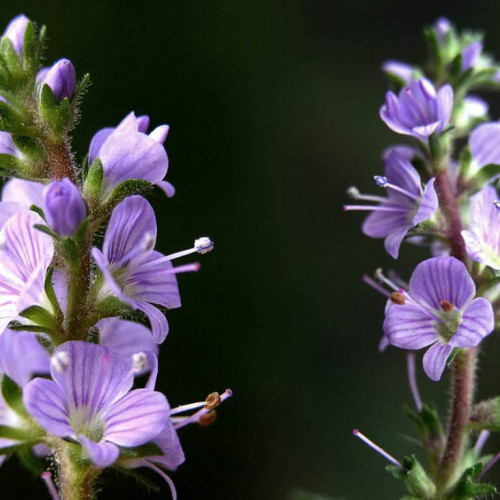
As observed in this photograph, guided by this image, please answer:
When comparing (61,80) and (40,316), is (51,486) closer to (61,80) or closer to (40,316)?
(40,316)

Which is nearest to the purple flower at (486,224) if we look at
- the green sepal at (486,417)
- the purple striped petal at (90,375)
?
the green sepal at (486,417)

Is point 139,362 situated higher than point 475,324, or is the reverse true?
point 475,324

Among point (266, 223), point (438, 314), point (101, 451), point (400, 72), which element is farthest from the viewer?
point (266, 223)

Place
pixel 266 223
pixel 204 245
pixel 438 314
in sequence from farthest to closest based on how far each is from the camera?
pixel 266 223 < pixel 438 314 < pixel 204 245

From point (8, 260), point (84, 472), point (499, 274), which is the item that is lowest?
point (84, 472)

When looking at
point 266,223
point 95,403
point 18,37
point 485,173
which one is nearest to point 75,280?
point 95,403

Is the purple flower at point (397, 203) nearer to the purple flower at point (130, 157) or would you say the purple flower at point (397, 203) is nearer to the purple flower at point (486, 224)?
the purple flower at point (486, 224)

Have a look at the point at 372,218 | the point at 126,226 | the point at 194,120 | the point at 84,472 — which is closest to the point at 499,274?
the point at 372,218

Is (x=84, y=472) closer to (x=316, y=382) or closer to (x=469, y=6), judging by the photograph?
(x=316, y=382)
